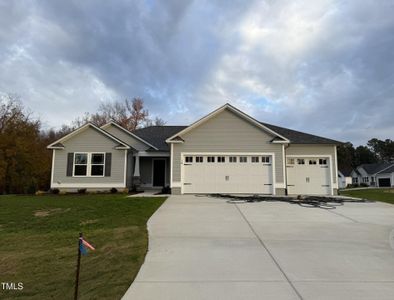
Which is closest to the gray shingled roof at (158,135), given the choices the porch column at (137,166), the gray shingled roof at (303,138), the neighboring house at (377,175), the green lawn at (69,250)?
the porch column at (137,166)

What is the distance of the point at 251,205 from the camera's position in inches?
488

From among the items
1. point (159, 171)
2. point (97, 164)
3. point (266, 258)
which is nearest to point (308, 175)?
point (159, 171)

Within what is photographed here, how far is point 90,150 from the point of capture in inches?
748

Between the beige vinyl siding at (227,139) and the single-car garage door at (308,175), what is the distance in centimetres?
200

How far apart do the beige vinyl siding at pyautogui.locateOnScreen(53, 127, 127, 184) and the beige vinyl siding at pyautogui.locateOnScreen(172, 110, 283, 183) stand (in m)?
4.02

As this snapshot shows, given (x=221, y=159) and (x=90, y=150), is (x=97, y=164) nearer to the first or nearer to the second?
(x=90, y=150)

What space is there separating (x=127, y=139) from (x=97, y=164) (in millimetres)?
3955

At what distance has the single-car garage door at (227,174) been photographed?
17.0 meters

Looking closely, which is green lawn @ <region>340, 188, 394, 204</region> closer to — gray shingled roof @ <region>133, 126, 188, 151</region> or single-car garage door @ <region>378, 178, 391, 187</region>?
gray shingled roof @ <region>133, 126, 188, 151</region>

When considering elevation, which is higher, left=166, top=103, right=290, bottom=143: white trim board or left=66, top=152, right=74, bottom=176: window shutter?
left=166, top=103, right=290, bottom=143: white trim board

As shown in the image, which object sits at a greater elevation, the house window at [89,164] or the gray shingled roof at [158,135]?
the gray shingled roof at [158,135]

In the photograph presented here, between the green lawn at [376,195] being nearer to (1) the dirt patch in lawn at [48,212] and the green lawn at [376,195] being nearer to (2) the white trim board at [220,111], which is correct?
(2) the white trim board at [220,111]

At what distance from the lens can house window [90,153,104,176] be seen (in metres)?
18.9

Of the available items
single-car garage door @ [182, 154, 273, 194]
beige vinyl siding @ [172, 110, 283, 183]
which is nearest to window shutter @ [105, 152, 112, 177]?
beige vinyl siding @ [172, 110, 283, 183]
